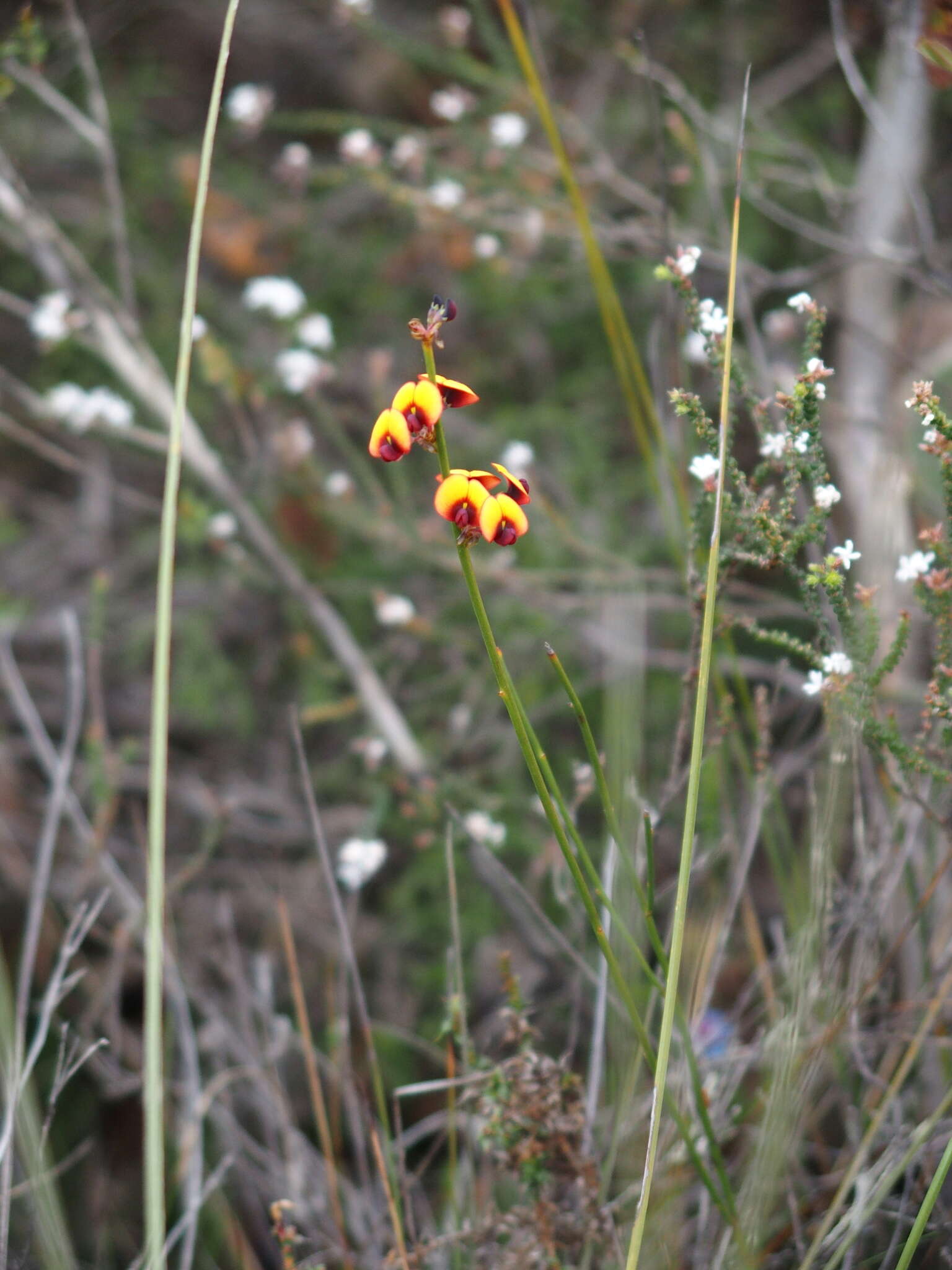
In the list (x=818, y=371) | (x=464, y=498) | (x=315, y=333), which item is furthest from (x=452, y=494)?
(x=315, y=333)

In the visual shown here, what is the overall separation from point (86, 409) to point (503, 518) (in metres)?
1.35

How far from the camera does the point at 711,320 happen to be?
3.03ft

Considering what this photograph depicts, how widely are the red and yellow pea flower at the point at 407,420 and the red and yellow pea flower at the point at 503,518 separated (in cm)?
6

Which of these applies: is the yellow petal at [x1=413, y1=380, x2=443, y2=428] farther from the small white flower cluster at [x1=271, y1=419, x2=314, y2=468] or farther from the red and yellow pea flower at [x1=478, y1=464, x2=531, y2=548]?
the small white flower cluster at [x1=271, y1=419, x2=314, y2=468]

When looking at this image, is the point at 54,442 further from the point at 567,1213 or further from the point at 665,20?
the point at 567,1213

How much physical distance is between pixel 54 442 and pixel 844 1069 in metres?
2.25

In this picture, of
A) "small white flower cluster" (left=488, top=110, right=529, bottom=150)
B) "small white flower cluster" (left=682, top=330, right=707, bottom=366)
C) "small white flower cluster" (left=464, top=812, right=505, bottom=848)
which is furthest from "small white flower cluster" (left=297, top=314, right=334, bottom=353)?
"small white flower cluster" (left=464, top=812, right=505, bottom=848)

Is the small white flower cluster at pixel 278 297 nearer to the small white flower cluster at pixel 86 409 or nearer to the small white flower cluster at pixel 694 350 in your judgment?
the small white flower cluster at pixel 86 409

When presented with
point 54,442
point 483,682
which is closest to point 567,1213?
point 483,682

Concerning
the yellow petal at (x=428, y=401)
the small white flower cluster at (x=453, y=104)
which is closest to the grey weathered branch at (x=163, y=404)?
the small white flower cluster at (x=453, y=104)

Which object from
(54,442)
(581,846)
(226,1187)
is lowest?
(226,1187)

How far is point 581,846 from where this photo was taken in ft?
2.73

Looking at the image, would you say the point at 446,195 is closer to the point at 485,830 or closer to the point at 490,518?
the point at 485,830

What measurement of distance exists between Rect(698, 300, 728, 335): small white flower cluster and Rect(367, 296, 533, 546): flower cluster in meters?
0.30
